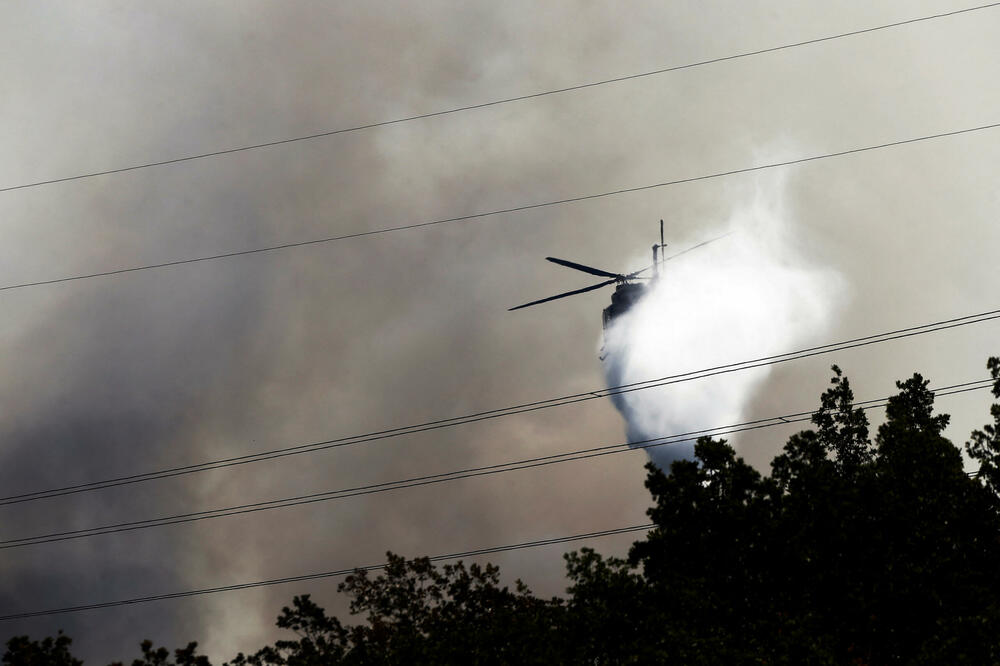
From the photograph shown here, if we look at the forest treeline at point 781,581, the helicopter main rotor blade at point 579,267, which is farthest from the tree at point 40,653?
the helicopter main rotor blade at point 579,267

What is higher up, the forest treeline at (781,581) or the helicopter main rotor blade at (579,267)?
the helicopter main rotor blade at (579,267)

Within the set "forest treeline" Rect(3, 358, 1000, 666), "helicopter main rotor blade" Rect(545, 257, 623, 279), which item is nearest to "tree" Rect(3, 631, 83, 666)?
"forest treeline" Rect(3, 358, 1000, 666)

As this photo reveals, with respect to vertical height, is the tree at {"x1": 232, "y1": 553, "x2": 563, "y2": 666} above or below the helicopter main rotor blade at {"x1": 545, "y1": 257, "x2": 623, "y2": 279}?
below

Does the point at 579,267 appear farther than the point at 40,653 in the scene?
Yes

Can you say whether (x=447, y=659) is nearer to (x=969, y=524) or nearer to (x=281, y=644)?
(x=281, y=644)

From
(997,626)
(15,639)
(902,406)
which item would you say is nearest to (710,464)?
(997,626)

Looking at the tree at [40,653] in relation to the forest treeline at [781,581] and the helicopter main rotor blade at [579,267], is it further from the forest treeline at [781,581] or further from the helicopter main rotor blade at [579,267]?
the helicopter main rotor blade at [579,267]

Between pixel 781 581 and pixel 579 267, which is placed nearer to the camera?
→ pixel 781 581

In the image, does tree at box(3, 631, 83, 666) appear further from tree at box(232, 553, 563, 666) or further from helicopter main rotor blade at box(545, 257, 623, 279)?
helicopter main rotor blade at box(545, 257, 623, 279)
